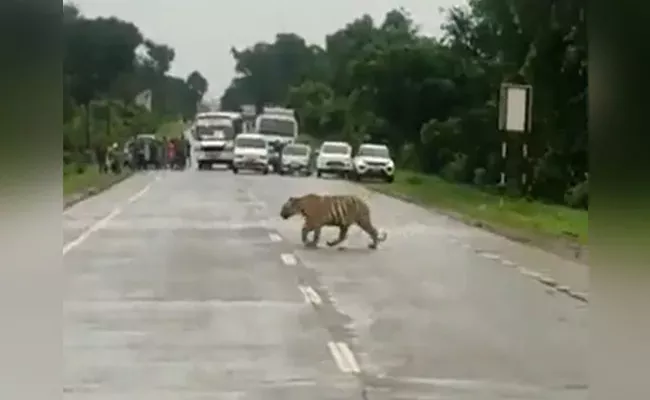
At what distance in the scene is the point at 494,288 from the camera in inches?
268

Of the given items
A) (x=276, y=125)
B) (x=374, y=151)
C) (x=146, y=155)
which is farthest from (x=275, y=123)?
(x=146, y=155)

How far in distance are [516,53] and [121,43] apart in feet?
5.40

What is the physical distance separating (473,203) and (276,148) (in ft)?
2.87

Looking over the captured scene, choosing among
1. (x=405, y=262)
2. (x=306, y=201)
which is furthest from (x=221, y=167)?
(x=405, y=262)

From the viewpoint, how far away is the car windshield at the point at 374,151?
22.9ft

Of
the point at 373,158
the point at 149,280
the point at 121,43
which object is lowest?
the point at 149,280

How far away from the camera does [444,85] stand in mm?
6980

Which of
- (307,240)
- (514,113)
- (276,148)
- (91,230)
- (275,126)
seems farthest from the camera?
(307,240)

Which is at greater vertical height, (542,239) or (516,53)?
(516,53)

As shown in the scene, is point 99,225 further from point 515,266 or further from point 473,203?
point 515,266

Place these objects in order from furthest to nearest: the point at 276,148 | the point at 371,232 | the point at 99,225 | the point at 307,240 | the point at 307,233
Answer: the point at 307,240 < the point at 307,233 < the point at 371,232 < the point at 276,148 < the point at 99,225

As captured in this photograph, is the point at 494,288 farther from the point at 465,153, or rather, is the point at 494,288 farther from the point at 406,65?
the point at 406,65

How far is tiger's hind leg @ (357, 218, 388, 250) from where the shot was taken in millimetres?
7355

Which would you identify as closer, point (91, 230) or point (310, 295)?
point (91, 230)
